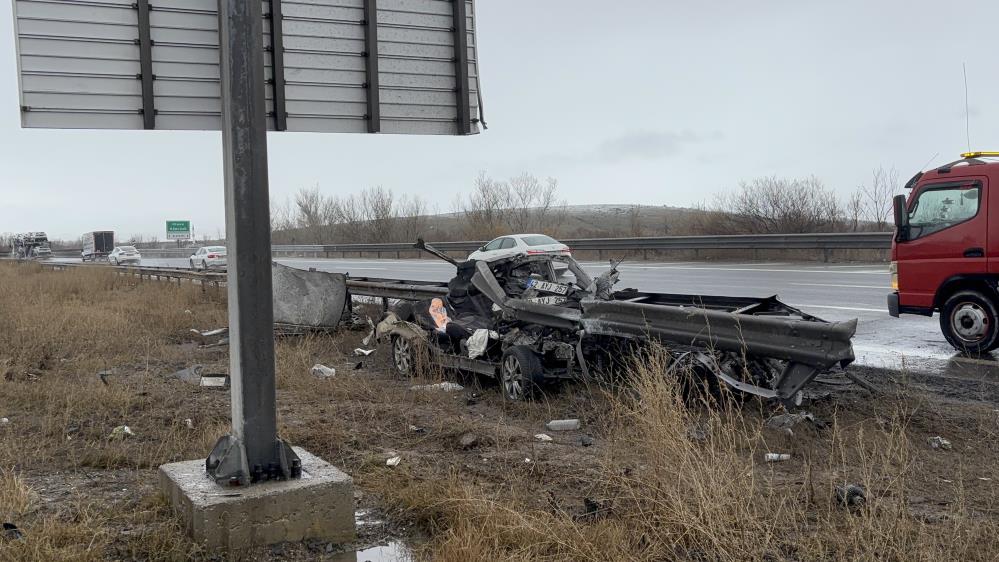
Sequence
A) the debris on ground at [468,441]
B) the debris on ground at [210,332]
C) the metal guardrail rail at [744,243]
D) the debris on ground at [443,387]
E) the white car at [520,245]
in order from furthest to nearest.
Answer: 1. the white car at [520,245]
2. the metal guardrail rail at [744,243]
3. the debris on ground at [210,332]
4. the debris on ground at [443,387]
5. the debris on ground at [468,441]

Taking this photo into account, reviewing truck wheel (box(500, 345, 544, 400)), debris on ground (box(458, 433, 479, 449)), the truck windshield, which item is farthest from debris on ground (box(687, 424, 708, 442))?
the truck windshield

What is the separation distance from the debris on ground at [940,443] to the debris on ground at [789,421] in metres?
0.74

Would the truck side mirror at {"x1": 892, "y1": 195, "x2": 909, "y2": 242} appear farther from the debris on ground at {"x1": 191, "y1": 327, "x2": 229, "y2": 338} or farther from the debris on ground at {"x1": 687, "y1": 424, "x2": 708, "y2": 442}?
the debris on ground at {"x1": 191, "y1": 327, "x2": 229, "y2": 338}

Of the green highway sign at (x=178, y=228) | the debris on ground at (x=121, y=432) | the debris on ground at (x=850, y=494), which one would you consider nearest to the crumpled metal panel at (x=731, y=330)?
the debris on ground at (x=850, y=494)

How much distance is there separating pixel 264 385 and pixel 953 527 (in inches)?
139

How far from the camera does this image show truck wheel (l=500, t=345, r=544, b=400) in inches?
297

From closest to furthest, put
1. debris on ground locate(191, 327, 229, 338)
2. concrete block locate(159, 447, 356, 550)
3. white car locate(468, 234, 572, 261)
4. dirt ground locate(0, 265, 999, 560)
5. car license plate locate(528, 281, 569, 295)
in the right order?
1. dirt ground locate(0, 265, 999, 560)
2. concrete block locate(159, 447, 356, 550)
3. car license plate locate(528, 281, 569, 295)
4. debris on ground locate(191, 327, 229, 338)
5. white car locate(468, 234, 572, 261)

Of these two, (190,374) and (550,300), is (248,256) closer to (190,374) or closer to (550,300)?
(550,300)

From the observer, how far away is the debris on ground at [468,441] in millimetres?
6090

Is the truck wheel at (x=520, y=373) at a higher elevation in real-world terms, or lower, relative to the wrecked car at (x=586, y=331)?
lower

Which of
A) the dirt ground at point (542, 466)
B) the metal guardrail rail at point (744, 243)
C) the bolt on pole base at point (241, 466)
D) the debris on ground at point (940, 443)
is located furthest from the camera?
the metal guardrail rail at point (744, 243)

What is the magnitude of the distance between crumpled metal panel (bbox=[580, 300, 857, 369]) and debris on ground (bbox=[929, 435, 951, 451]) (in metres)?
0.92

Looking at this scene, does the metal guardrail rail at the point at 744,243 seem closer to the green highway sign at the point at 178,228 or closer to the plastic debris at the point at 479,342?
the plastic debris at the point at 479,342

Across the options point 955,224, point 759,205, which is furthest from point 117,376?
point 759,205
